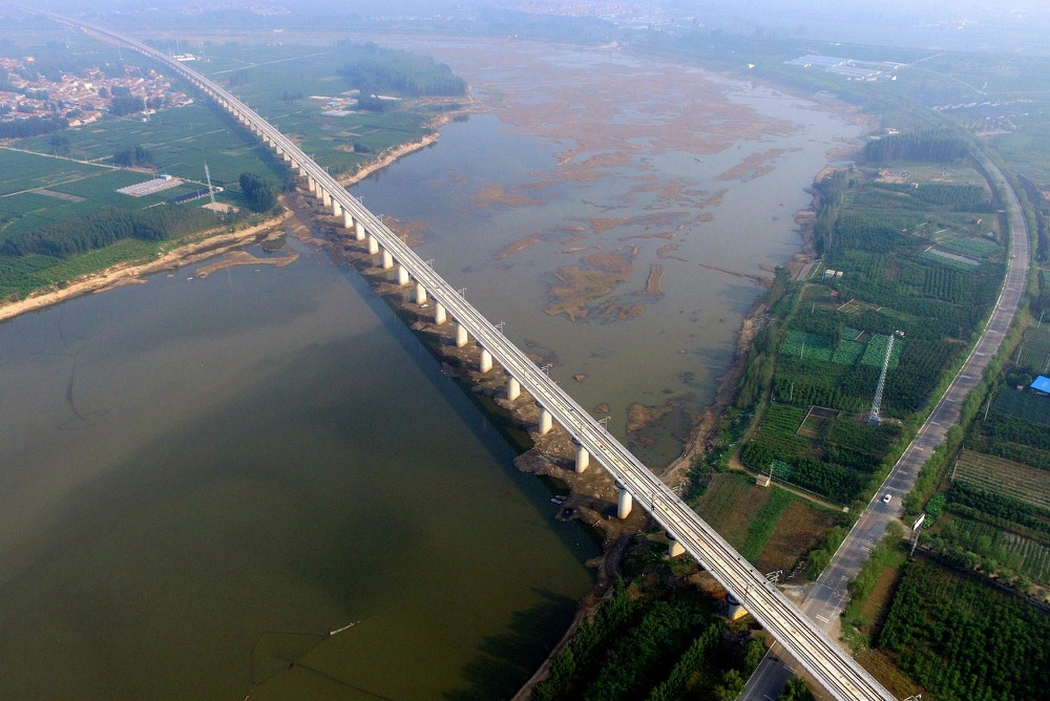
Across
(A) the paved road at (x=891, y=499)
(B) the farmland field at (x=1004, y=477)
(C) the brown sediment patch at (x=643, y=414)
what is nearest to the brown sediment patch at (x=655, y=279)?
(C) the brown sediment patch at (x=643, y=414)

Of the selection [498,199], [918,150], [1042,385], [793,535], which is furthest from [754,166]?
[793,535]

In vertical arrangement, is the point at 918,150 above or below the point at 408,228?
above

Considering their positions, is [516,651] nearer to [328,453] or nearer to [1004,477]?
[328,453]

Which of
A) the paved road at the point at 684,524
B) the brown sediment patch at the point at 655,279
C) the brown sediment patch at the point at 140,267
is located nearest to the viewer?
the paved road at the point at 684,524

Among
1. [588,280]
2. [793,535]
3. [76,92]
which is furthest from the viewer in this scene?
[76,92]

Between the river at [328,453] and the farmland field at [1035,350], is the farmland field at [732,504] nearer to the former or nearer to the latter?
the river at [328,453]

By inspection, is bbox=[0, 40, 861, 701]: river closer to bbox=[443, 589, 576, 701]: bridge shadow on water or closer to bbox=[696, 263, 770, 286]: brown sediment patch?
bbox=[443, 589, 576, 701]: bridge shadow on water
